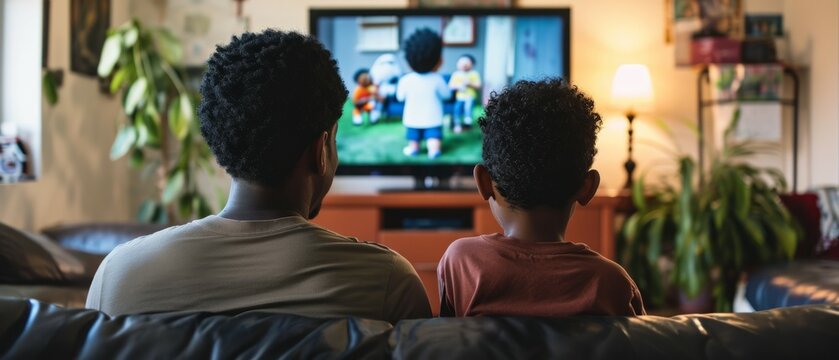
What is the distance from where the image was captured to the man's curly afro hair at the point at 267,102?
109cm

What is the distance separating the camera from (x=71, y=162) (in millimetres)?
4016

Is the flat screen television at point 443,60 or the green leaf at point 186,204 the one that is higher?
the flat screen television at point 443,60

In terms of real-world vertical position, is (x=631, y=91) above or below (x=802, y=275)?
above

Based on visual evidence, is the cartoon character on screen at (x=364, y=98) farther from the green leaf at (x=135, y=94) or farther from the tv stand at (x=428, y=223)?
the green leaf at (x=135, y=94)

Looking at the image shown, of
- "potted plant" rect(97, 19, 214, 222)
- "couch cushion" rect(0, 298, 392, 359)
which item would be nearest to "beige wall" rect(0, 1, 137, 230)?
"potted plant" rect(97, 19, 214, 222)

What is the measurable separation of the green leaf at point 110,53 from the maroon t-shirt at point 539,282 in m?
3.05

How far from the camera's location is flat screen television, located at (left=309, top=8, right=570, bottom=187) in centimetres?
431

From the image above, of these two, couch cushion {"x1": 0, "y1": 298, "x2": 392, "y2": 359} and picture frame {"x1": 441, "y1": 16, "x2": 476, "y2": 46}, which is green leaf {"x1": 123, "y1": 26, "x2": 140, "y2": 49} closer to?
picture frame {"x1": 441, "y1": 16, "x2": 476, "y2": 46}

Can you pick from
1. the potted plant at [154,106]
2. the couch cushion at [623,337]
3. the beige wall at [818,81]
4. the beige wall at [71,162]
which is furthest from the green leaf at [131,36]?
the couch cushion at [623,337]

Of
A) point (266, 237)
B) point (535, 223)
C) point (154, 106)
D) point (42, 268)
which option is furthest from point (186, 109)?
point (266, 237)

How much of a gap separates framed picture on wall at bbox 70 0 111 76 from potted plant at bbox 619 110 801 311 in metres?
2.61

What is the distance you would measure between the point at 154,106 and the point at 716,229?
2.57 m

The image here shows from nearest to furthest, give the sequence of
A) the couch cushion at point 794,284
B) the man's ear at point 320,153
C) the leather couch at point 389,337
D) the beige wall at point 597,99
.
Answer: the leather couch at point 389,337 < the man's ear at point 320,153 < the couch cushion at point 794,284 < the beige wall at point 597,99

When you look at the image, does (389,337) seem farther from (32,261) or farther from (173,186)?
(173,186)
